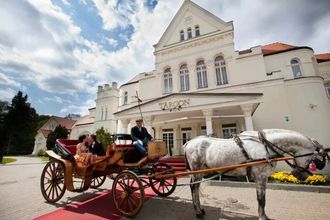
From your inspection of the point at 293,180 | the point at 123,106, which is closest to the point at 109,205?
the point at 293,180

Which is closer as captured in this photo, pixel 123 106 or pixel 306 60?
pixel 306 60

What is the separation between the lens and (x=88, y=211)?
14.3 ft

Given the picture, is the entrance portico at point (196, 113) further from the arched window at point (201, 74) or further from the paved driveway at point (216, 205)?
the arched window at point (201, 74)

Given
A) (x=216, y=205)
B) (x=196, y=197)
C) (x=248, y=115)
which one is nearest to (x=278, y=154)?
(x=196, y=197)

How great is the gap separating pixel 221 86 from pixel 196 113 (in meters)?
3.75

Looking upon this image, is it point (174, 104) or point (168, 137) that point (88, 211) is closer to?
point (174, 104)

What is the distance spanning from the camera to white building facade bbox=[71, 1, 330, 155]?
1155 centimetres

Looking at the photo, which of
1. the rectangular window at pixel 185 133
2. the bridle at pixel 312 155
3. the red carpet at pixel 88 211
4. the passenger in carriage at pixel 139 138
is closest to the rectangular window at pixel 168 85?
the rectangular window at pixel 185 133

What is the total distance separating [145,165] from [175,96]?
7.62m

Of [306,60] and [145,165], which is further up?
[306,60]

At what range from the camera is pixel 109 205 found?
483 cm

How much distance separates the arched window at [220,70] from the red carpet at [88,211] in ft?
40.8

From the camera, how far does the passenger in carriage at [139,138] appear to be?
185 inches

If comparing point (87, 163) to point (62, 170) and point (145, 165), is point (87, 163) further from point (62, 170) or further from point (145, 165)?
point (145, 165)
